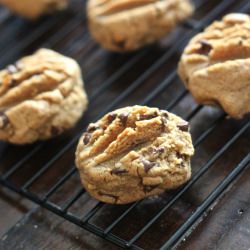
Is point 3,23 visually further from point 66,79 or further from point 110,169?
point 110,169

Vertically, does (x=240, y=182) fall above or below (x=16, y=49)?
below

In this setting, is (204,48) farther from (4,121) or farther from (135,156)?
(4,121)

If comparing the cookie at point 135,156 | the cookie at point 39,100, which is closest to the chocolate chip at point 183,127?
the cookie at point 135,156

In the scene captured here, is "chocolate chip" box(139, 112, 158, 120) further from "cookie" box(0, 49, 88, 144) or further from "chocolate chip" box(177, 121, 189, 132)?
"cookie" box(0, 49, 88, 144)

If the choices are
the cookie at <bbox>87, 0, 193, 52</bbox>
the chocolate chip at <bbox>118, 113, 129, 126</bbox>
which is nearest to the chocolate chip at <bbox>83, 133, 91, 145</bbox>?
the chocolate chip at <bbox>118, 113, 129, 126</bbox>

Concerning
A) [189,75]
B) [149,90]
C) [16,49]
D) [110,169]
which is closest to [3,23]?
[16,49]

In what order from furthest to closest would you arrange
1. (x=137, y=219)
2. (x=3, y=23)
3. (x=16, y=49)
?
(x=3, y=23), (x=16, y=49), (x=137, y=219)
